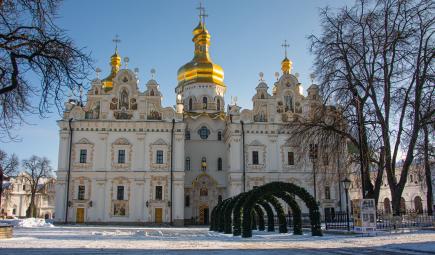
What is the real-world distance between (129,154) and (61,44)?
101 ft

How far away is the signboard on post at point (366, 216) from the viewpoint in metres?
21.6

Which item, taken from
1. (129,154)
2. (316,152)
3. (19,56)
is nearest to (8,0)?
(19,56)

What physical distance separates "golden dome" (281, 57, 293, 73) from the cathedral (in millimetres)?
5641

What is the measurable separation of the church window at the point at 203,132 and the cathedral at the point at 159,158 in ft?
3.09

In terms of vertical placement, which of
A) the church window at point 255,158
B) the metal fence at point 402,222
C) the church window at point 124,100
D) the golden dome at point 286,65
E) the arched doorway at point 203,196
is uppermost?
the golden dome at point 286,65

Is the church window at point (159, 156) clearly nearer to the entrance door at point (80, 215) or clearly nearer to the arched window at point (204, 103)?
the entrance door at point (80, 215)

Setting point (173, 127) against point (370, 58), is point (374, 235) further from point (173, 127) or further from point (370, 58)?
point (173, 127)

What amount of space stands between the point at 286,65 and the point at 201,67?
30.1ft

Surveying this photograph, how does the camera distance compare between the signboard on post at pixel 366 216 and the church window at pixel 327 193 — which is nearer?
the signboard on post at pixel 366 216

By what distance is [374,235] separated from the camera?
20641 millimetres

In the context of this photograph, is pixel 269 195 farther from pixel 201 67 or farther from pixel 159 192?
pixel 201 67

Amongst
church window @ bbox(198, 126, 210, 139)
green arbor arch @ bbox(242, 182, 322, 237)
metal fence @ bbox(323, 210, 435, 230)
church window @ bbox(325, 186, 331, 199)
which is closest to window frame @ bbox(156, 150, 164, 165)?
church window @ bbox(198, 126, 210, 139)

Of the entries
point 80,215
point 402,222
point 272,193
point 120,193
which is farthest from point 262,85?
point 272,193

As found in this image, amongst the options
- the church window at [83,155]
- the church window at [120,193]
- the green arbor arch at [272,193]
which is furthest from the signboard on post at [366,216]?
the church window at [83,155]
